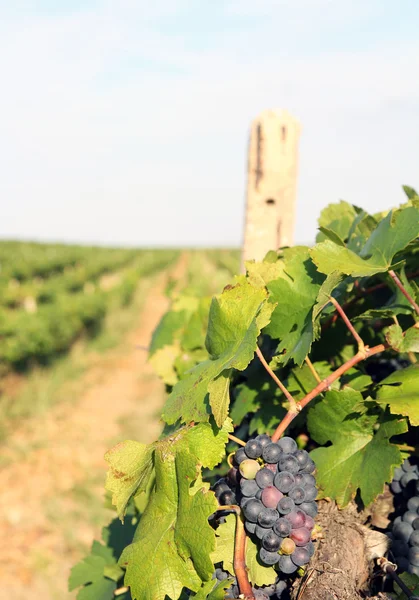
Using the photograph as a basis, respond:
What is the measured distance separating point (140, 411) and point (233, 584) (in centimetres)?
925

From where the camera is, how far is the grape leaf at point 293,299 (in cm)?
138

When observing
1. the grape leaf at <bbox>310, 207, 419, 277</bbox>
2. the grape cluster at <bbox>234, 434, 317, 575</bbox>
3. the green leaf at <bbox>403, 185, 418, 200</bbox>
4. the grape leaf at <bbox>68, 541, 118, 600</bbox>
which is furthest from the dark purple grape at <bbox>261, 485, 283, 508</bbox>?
the green leaf at <bbox>403, 185, 418, 200</bbox>

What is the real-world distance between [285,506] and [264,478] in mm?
65

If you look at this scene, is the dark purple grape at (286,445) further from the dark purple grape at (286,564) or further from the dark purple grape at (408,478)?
the dark purple grape at (408,478)

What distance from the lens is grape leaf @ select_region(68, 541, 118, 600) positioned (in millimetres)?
1834

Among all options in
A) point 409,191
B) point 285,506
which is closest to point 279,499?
point 285,506

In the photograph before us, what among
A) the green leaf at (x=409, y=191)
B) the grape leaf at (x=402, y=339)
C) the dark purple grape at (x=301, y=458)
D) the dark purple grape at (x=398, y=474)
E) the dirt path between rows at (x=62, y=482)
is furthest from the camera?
the dirt path between rows at (x=62, y=482)

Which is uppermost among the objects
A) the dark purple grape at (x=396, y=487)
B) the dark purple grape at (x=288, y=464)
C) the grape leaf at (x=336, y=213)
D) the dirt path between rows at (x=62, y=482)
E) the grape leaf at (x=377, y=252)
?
the grape leaf at (x=336, y=213)

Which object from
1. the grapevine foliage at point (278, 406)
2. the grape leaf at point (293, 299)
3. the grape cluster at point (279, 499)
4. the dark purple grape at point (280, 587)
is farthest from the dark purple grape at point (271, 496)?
the grape leaf at point (293, 299)

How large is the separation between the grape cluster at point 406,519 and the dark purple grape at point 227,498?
38cm

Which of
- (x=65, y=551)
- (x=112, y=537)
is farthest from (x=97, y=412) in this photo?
(x=112, y=537)

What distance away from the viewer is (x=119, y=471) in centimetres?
122

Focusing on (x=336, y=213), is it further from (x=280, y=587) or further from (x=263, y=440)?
(x=280, y=587)

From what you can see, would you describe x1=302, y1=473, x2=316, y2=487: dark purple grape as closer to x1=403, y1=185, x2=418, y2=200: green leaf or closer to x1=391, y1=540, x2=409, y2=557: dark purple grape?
x1=391, y1=540, x2=409, y2=557: dark purple grape
